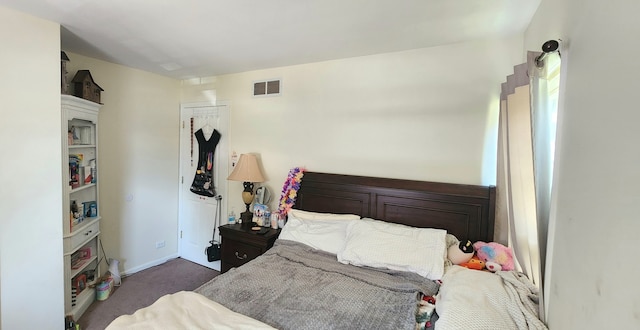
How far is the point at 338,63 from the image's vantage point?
8.93 ft

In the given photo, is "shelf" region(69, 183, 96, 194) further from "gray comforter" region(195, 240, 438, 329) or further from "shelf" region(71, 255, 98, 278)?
"gray comforter" region(195, 240, 438, 329)

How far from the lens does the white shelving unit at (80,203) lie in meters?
2.36

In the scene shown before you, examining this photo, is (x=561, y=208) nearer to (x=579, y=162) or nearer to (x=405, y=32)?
(x=579, y=162)

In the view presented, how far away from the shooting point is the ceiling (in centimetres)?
171

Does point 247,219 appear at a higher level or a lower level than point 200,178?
lower

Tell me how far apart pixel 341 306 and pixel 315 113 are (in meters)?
1.86

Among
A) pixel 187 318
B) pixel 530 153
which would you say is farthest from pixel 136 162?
pixel 530 153

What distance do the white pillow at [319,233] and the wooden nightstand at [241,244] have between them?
26 cm

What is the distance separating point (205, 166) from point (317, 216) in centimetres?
182

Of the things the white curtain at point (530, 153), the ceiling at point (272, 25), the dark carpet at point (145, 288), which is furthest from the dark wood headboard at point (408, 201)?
the dark carpet at point (145, 288)

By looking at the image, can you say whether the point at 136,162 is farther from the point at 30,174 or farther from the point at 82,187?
the point at 30,174

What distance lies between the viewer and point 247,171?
299 centimetres

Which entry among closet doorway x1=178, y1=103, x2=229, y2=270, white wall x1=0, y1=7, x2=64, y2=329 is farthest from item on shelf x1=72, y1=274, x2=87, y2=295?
closet doorway x1=178, y1=103, x2=229, y2=270

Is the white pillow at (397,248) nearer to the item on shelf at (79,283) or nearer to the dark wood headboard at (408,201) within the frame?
the dark wood headboard at (408,201)
